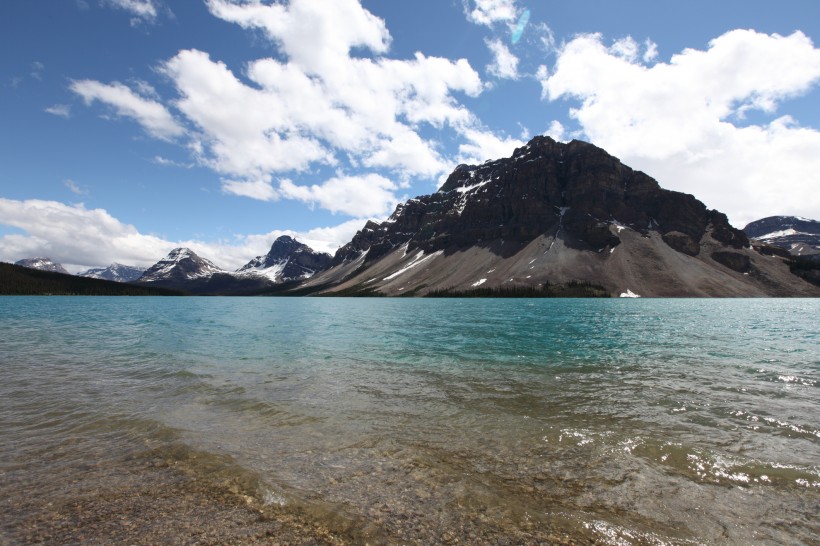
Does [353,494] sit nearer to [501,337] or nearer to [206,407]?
[206,407]

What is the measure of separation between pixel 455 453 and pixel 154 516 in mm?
7471

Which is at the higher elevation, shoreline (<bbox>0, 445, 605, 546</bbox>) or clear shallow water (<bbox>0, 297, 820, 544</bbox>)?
shoreline (<bbox>0, 445, 605, 546</bbox>)

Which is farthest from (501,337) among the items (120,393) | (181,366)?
(120,393)

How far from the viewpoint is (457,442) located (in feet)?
41.0

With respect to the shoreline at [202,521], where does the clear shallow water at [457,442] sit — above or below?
below

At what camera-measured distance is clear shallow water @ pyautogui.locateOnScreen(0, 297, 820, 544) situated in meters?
8.27

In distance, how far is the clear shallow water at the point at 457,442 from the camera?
8266 mm

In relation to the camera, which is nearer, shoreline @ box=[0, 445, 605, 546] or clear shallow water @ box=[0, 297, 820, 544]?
shoreline @ box=[0, 445, 605, 546]

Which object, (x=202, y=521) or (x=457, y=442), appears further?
(x=457, y=442)

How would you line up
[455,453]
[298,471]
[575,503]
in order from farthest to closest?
[455,453] < [298,471] < [575,503]

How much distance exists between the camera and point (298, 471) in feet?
34.0

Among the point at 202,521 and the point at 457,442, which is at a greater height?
the point at 202,521

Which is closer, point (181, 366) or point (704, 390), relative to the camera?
point (704, 390)

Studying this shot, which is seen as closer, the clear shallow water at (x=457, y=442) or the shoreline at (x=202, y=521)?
the shoreline at (x=202, y=521)
